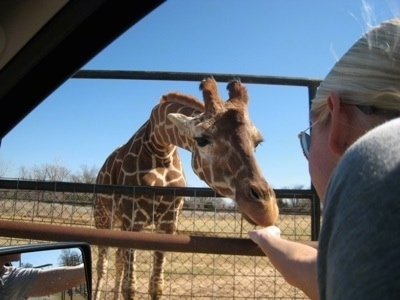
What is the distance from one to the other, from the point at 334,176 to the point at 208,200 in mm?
3147

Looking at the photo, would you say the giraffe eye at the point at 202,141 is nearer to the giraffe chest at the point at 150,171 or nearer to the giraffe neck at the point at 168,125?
the giraffe neck at the point at 168,125

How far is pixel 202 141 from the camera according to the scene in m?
4.14

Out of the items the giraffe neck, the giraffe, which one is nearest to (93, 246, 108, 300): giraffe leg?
the giraffe

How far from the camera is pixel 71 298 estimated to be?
149 centimetres

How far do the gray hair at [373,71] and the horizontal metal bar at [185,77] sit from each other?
257 cm

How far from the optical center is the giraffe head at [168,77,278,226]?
11.8 feet

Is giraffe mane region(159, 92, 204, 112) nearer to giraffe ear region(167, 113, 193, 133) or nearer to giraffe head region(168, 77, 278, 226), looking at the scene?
giraffe ear region(167, 113, 193, 133)

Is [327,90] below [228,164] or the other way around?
below

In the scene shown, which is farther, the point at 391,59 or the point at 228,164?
the point at 228,164

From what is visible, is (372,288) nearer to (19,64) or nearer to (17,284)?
(17,284)

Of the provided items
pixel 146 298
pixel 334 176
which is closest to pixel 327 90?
pixel 334 176

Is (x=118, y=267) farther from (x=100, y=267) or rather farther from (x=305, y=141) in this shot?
(x=305, y=141)

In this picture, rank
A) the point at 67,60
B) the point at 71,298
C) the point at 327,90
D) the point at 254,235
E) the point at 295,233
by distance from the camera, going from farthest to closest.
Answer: the point at 295,233 → the point at 254,235 → the point at 67,60 → the point at 71,298 → the point at 327,90

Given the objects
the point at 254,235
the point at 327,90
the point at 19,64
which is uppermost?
the point at 19,64
